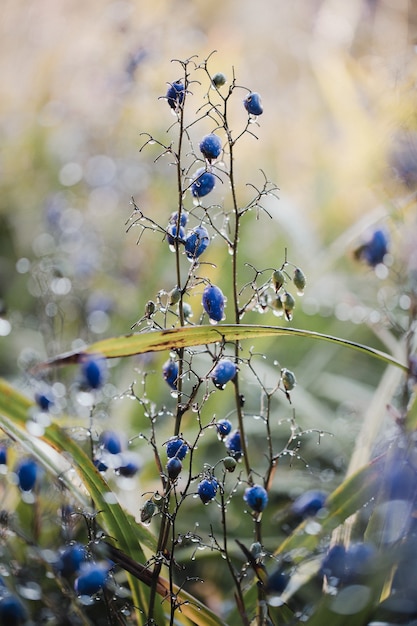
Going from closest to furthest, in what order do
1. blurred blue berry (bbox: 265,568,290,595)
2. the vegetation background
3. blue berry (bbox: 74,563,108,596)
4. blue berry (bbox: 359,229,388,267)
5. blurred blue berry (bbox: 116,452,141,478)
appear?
blue berry (bbox: 74,563,108,596) < blurred blue berry (bbox: 265,568,290,595) < blurred blue berry (bbox: 116,452,141,478) < blue berry (bbox: 359,229,388,267) < the vegetation background

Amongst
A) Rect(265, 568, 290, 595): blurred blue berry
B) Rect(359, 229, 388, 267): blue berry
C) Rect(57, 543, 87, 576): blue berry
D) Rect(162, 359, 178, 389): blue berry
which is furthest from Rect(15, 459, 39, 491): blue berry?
Rect(359, 229, 388, 267): blue berry

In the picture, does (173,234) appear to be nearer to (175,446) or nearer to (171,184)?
(175,446)

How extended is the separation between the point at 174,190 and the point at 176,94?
5.43 feet

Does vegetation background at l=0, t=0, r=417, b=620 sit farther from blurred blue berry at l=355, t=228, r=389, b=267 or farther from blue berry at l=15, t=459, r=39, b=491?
blue berry at l=15, t=459, r=39, b=491

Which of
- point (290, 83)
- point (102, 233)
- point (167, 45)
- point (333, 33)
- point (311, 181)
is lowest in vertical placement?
point (102, 233)

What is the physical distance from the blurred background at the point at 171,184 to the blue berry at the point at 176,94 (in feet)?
1.36

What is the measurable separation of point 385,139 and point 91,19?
2.83m

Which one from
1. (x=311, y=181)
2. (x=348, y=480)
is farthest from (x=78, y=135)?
(x=348, y=480)

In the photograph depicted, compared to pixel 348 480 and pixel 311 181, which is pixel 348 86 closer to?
pixel 311 181

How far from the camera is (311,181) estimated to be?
Answer: 8.70ft

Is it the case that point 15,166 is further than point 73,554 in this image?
Yes

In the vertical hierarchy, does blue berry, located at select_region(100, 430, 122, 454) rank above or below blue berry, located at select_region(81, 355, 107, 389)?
below

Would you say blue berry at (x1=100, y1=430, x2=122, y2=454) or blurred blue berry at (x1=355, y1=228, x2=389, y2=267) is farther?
blurred blue berry at (x1=355, y1=228, x2=389, y2=267)

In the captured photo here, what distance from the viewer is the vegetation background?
1459 mm
